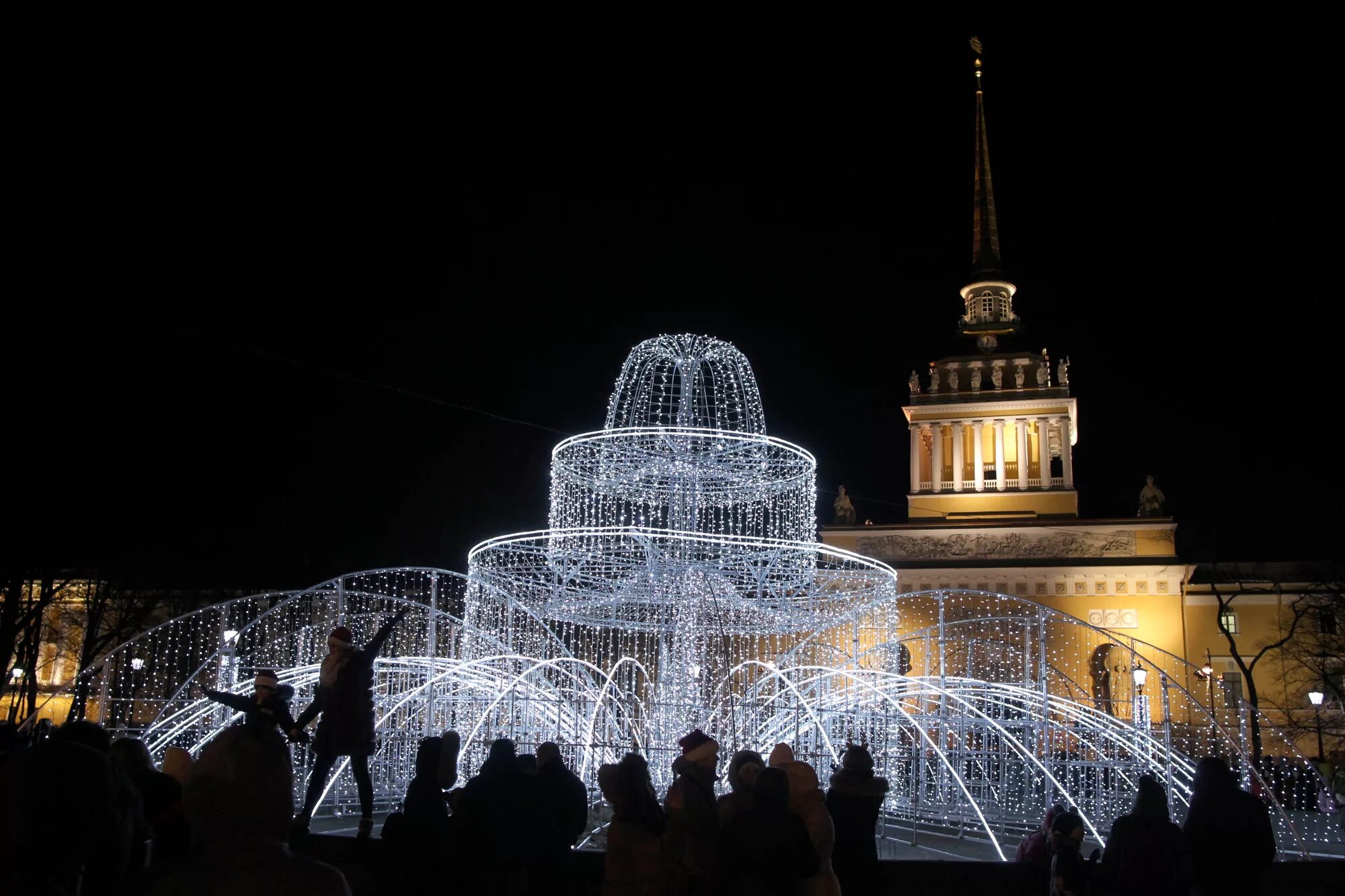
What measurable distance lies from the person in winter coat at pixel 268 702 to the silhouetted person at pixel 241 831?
3896mm

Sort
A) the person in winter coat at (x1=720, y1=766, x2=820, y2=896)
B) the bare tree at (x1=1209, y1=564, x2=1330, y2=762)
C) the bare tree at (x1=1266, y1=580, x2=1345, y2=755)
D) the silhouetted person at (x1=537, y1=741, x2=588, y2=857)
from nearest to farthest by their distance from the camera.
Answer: the person in winter coat at (x1=720, y1=766, x2=820, y2=896)
the silhouetted person at (x1=537, y1=741, x2=588, y2=857)
the bare tree at (x1=1266, y1=580, x2=1345, y2=755)
the bare tree at (x1=1209, y1=564, x2=1330, y2=762)

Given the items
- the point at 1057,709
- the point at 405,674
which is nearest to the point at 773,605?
the point at 1057,709

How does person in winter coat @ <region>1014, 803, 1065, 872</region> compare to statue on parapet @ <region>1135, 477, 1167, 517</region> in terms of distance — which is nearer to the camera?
person in winter coat @ <region>1014, 803, 1065, 872</region>

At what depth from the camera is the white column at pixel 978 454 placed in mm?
45750

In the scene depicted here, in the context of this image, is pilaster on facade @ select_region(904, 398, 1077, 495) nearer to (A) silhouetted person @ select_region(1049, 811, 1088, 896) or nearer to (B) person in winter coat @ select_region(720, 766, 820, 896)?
(A) silhouetted person @ select_region(1049, 811, 1088, 896)

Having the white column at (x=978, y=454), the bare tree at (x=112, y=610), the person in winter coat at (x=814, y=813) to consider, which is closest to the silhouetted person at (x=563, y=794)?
the person in winter coat at (x=814, y=813)

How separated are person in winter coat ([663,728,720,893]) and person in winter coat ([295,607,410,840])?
2.85 meters

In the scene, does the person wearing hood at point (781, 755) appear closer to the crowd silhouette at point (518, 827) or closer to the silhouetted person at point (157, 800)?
the crowd silhouette at point (518, 827)

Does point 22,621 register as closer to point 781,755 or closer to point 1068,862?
point 781,755

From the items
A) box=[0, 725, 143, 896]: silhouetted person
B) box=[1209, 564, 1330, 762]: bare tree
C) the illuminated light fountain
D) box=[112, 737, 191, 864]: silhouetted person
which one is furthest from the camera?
box=[1209, 564, 1330, 762]: bare tree

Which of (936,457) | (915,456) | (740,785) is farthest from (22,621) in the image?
(936,457)

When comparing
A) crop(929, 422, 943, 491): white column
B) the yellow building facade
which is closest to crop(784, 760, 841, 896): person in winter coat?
the yellow building facade

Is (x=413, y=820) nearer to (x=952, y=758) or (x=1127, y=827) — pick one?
(x=1127, y=827)

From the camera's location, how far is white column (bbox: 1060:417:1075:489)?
45016 mm
